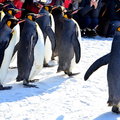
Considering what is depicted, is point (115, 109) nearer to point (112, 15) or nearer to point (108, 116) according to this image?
point (108, 116)

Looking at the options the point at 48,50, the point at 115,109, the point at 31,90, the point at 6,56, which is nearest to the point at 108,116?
the point at 115,109

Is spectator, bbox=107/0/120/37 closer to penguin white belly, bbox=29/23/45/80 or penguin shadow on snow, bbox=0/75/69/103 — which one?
penguin shadow on snow, bbox=0/75/69/103

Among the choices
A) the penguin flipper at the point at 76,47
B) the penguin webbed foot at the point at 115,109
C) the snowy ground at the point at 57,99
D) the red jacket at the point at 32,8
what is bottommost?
the snowy ground at the point at 57,99

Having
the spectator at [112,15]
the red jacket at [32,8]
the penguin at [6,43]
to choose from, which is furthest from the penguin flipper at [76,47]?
the spectator at [112,15]

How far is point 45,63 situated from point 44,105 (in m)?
1.38

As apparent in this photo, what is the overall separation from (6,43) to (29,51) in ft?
0.86

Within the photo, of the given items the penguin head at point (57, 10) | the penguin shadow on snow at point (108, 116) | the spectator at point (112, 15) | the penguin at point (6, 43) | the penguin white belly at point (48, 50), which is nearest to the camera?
Answer: the penguin shadow on snow at point (108, 116)

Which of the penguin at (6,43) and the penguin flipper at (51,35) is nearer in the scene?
the penguin at (6,43)

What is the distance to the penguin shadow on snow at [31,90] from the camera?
374 cm

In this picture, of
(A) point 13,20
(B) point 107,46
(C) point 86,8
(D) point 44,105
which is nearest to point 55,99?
(D) point 44,105

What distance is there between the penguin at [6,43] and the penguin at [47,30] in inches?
25.8

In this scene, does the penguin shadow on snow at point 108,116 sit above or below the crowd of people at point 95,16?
below

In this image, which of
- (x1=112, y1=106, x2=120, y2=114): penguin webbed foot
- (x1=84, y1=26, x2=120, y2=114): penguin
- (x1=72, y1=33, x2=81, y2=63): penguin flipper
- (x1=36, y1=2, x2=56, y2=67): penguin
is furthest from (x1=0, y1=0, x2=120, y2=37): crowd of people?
(x1=112, y1=106, x2=120, y2=114): penguin webbed foot

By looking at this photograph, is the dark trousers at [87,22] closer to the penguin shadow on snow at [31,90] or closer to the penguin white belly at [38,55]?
the penguin shadow on snow at [31,90]
